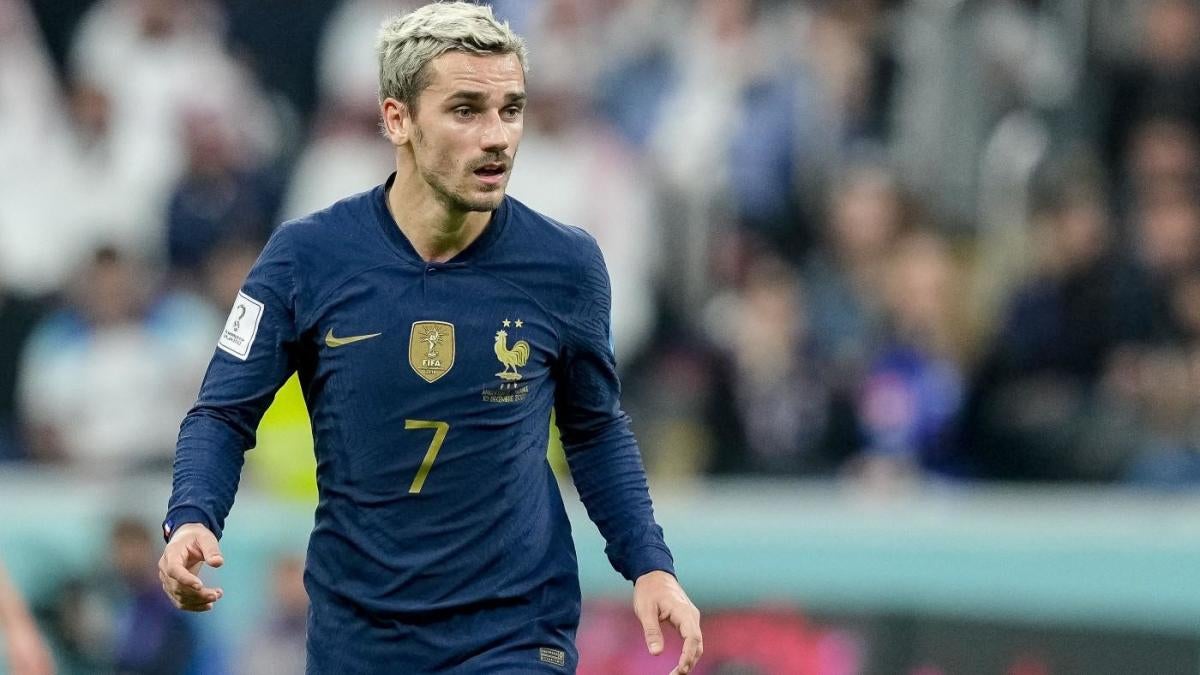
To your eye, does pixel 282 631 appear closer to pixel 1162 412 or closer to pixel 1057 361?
pixel 1057 361

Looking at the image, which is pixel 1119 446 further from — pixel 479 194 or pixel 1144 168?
pixel 479 194

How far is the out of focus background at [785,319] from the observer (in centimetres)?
875

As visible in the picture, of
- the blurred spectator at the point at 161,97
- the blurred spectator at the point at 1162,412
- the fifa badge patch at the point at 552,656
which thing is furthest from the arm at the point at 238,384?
the blurred spectator at the point at 161,97

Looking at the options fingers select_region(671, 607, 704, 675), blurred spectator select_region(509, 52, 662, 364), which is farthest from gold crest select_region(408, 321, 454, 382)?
blurred spectator select_region(509, 52, 662, 364)

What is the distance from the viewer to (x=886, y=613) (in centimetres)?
872

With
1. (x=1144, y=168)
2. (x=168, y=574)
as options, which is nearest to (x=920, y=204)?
(x=1144, y=168)

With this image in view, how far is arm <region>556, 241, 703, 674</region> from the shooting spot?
15.4ft

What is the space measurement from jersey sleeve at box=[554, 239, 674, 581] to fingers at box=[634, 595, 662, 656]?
0.37 ft

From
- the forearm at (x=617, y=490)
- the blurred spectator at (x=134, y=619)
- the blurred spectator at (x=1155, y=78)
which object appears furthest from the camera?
the blurred spectator at (x=1155, y=78)

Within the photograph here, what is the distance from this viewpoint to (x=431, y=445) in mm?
4586

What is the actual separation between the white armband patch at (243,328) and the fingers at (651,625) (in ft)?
3.30

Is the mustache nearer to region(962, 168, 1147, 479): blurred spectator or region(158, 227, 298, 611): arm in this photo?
region(158, 227, 298, 611): arm

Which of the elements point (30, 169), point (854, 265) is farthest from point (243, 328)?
point (30, 169)

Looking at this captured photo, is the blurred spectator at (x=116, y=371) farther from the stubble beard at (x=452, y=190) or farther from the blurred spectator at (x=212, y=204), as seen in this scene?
the stubble beard at (x=452, y=190)
